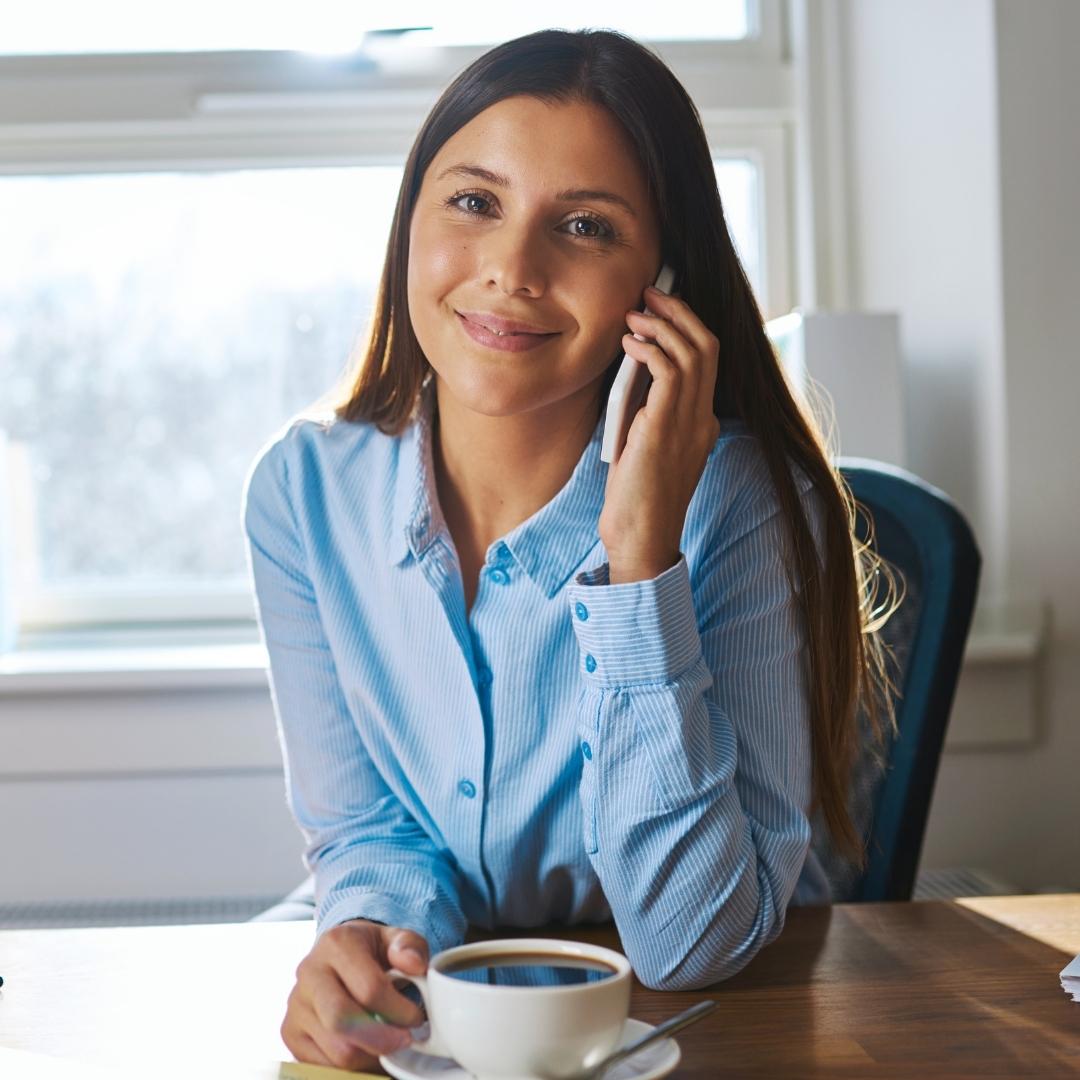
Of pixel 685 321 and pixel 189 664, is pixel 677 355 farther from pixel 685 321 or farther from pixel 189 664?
pixel 189 664

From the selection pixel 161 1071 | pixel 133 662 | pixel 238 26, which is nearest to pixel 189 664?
pixel 133 662

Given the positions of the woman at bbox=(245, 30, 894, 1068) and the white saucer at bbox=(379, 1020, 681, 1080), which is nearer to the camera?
the white saucer at bbox=(379, 1020, 681, 1080)

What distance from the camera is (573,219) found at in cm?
110

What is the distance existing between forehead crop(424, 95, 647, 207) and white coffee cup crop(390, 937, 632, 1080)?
2.13ft

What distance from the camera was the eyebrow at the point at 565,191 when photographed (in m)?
1.08

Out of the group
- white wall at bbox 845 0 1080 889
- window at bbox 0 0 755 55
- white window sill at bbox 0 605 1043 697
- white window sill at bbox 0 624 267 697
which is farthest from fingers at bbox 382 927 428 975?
window at bbox 0 0 755 55

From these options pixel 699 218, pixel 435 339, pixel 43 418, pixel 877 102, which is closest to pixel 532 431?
pixel 435 339

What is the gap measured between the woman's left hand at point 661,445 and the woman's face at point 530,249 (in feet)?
0.15

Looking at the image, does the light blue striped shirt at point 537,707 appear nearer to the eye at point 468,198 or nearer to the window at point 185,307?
the eye at point 468,198

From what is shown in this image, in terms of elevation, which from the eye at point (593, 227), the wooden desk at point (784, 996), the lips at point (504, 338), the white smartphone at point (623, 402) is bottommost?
the wooden desk at point (784, 996)

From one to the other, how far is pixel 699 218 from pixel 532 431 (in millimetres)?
238

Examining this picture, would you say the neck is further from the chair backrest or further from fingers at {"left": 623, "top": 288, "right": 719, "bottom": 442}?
the chair backrest

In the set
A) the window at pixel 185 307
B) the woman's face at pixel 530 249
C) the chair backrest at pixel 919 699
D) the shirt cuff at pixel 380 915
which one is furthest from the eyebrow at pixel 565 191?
the window at pixel 185 307

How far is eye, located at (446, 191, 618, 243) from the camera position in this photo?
1101 millimetres
